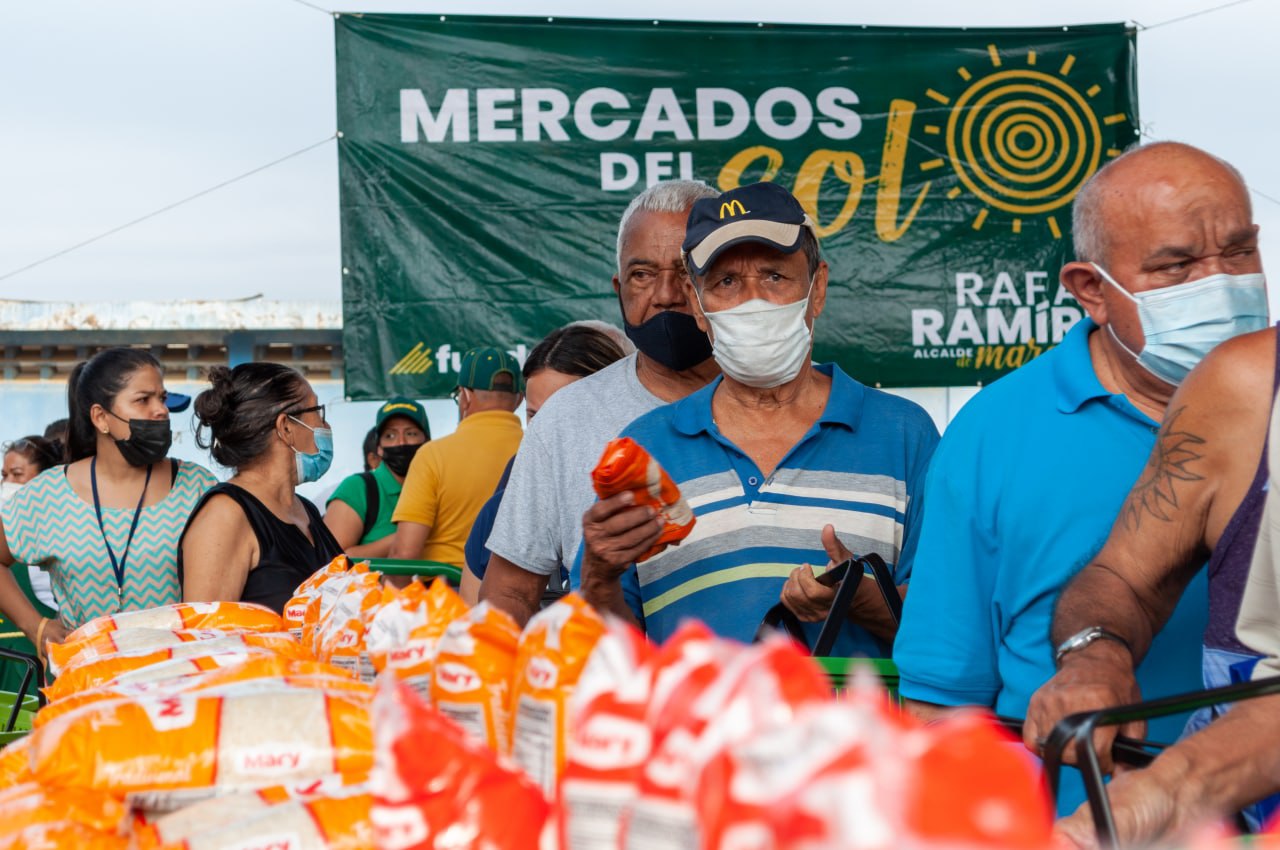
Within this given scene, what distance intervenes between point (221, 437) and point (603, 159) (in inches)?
110

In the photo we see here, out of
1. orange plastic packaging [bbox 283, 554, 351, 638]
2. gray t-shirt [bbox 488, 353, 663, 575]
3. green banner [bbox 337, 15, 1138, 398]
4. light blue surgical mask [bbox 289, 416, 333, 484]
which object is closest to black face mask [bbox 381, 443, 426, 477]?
green banner [bbox 337, 15, 1138, 398]

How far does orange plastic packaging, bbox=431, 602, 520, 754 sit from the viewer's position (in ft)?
4.13

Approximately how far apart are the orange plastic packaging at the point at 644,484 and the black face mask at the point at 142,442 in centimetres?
262

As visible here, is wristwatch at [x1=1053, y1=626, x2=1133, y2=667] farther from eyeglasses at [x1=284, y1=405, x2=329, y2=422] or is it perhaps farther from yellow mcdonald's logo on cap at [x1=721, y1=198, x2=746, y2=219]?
eyeglasses at [x1=284, y1=405, x2=329, y2=422]

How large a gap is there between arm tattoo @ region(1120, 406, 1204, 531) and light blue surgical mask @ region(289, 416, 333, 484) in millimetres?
2604

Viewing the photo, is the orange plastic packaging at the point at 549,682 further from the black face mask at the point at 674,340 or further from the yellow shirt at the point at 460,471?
the yellow shirt at the point at 460,471

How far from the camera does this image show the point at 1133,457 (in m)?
2.20

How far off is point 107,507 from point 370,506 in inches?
86.8

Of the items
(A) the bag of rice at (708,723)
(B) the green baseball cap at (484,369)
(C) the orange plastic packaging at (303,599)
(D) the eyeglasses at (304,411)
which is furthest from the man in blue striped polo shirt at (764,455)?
(B) the green baseball cap at (484,369)

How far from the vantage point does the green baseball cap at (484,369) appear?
530 centimetres

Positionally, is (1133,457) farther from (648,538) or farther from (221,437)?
(221,437)

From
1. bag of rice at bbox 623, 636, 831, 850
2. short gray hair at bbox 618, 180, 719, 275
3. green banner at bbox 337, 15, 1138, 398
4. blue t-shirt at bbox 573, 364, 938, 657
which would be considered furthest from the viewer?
green banner at bbox 337, 15, 1138, 398

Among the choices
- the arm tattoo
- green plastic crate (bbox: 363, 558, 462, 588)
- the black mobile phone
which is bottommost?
green plastic crate (bbox: 363, 558, 462, 588)

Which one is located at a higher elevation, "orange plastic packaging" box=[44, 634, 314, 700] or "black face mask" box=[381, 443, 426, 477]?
"black face mask" box=[381, 443, 426, 477]
